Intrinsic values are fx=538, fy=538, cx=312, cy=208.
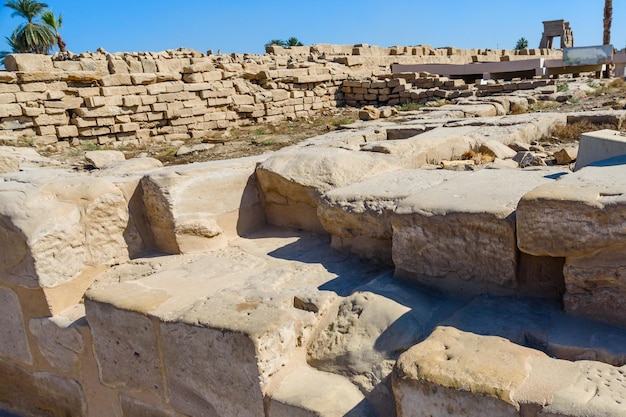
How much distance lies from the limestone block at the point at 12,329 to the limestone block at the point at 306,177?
55.2 inches

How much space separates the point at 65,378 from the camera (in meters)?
2.67

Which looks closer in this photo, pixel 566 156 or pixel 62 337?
pixel 62 337

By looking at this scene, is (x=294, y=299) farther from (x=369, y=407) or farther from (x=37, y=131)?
(x=37, y=131)

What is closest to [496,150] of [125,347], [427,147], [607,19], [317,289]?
[427,147]

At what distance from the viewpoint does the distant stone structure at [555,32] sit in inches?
1284

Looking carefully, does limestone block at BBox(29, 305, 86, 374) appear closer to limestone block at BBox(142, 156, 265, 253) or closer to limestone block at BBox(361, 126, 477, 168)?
limestone block at BBox(142, 156, 265, 253)

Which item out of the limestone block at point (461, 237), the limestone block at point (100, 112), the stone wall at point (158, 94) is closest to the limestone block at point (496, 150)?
the limestone block at point (461, 237)

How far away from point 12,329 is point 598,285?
270 centimetres

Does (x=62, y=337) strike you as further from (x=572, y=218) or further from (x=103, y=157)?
(x=103, y=157)

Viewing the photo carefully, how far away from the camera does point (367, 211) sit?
2402 millimetres

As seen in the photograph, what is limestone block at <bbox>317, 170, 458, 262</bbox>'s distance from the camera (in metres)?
2.38

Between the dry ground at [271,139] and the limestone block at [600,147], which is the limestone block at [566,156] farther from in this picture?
the dry ground at [271,139]

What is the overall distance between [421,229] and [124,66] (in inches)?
392

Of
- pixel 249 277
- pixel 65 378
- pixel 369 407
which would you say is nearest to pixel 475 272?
pixel 369 407
